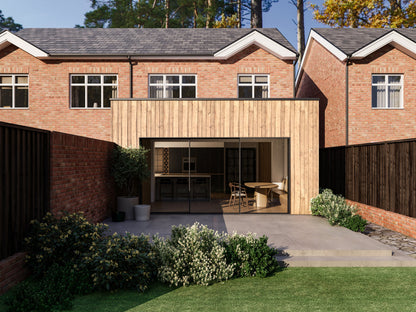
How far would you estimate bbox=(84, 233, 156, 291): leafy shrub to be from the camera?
430 cm

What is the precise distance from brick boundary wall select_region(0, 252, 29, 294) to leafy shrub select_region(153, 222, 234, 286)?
1.98 metres

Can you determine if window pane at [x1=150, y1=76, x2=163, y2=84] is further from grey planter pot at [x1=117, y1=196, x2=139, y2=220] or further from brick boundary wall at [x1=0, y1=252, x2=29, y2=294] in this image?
brick boundary wall at [x1=0, y1=252, x2=29, y2=294]

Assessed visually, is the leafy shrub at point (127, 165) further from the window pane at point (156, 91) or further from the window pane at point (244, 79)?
the window pane at point (244, 79)

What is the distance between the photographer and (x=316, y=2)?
21141 mm

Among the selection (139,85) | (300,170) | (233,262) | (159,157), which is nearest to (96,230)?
(233,262)

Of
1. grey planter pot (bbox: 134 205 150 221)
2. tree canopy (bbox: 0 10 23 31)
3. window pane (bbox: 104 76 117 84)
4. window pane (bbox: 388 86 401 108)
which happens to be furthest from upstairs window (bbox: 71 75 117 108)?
tree canopy (bbox: 0 10 23 31)

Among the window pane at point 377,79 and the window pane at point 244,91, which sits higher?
the window pane at point 377,79

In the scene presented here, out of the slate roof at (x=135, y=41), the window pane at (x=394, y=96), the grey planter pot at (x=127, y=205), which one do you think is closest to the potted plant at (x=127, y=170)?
the grey planter pot at (x=127, y=205)

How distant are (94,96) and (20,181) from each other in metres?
8.55

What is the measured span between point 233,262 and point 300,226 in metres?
3.44

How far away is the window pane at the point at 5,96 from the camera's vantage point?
1246 centimetres

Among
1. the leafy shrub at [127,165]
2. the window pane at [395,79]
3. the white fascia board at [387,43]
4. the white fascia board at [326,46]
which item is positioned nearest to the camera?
the leafy shrub at [127,165]

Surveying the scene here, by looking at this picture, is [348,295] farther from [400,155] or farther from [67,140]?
[67,140]

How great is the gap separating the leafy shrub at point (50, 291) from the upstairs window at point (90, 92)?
9.20 metres
